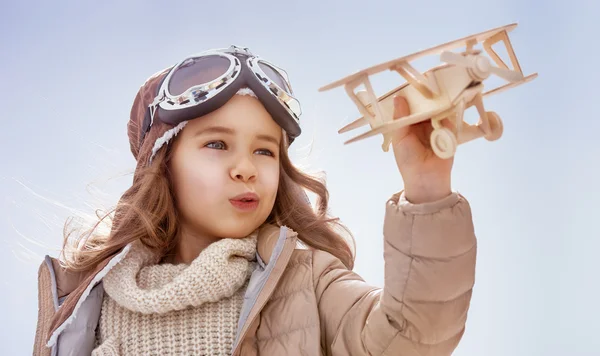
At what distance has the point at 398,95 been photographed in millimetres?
979

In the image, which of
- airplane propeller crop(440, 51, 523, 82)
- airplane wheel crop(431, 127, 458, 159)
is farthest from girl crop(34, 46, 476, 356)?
airplane propeller crop(440, 51, 523, 82)

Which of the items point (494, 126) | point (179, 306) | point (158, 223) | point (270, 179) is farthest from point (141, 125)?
point (494, 126)

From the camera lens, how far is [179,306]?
4.25 feet

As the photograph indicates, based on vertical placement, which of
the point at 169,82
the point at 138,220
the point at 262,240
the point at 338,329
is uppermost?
the point at 169,82

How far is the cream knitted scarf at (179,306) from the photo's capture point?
1297 mm

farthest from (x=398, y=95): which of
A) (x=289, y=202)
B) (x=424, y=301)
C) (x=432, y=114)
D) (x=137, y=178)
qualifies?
(x=137, y=178)

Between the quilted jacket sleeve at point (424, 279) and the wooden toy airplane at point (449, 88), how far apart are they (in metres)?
0.12

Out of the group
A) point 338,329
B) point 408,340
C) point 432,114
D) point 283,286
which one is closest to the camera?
point 432,114

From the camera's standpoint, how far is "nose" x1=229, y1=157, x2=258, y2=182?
1350 millimetres

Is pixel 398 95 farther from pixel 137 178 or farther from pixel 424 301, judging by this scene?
→ pixel 137 178

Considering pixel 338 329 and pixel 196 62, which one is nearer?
pixel 338 329

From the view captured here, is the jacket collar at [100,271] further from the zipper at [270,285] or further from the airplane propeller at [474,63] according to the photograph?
the airplane propeller at [474,63]

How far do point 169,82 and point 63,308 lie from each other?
0.51 m

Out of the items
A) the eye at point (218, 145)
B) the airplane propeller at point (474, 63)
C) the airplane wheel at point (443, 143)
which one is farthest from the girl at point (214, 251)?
the airplane propeller at point (474, 63)
